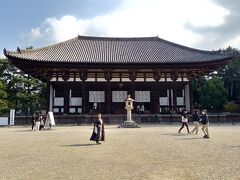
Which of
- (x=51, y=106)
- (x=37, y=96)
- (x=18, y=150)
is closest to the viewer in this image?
(x=18, y=150)

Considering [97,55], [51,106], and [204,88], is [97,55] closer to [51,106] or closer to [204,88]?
[51,106]

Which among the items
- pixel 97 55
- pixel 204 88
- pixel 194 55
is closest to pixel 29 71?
pixel 97 55

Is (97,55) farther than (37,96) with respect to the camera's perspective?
No

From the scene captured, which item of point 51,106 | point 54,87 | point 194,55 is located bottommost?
point 51,106

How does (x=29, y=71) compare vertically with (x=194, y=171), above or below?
above

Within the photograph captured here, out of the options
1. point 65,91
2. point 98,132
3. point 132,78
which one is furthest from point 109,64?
point 98,132

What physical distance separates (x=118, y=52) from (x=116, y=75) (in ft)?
10.4

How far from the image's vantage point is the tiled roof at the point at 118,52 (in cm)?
2831

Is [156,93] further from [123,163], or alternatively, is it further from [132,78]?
[123,163]

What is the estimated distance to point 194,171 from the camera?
6922mm

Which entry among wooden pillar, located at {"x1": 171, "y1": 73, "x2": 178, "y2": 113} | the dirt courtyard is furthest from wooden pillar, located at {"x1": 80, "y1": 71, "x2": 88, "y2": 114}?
the dirt courtyard

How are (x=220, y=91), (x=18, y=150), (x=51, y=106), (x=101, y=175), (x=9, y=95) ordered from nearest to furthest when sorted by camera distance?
1. (x=101, y=175)
2. (x=18, y=150)
3. (x=51, y=106)
4. (x=9, y=95)
5. (x=220, y=91)

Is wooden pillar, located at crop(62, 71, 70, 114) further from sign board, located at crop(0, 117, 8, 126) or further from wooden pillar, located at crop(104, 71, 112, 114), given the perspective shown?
sign board, located at crop(0, 117, 8, 126)

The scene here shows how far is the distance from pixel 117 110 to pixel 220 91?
23502 millimetres
